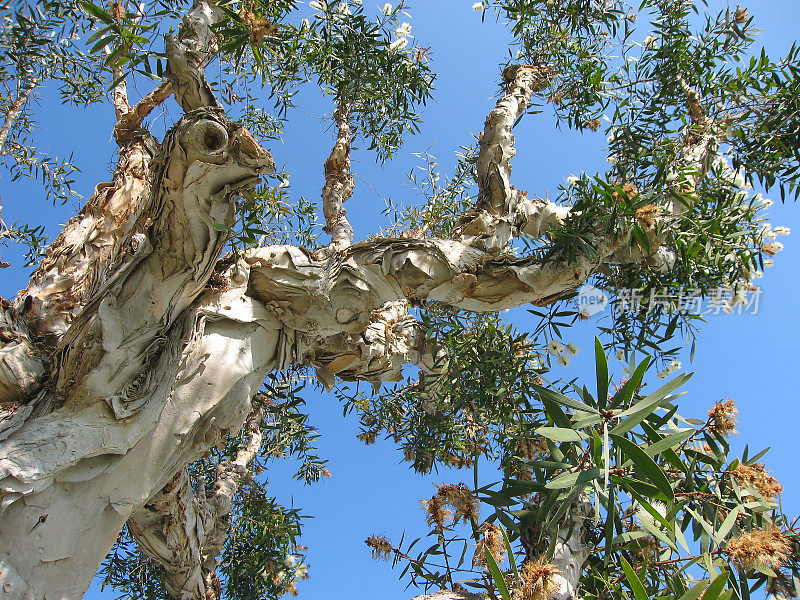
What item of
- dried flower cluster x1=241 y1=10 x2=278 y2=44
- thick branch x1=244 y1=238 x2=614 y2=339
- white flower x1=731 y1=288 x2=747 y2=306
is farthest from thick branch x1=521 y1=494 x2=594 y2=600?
dried flower cluster x1=241 y1=10 x2=278 y2=44

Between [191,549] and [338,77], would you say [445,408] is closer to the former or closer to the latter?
[191,549]

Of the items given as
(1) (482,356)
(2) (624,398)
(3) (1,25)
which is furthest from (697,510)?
(3) (1,25)

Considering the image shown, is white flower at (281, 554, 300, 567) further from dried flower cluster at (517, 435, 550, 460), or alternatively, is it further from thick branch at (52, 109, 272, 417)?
thick branch at (52, 109, 272, 417)

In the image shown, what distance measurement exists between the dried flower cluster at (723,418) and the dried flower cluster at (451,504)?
1.15m

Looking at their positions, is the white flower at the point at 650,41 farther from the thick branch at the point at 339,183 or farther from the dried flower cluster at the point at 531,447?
the dried flower cluster at the point at 531,447

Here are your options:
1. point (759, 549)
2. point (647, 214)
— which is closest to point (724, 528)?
point (759, 549)

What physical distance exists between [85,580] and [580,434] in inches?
76.8

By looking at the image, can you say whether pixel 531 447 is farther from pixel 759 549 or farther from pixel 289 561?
pixel 289 561

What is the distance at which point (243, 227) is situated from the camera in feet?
8.06

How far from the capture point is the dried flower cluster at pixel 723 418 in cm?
230

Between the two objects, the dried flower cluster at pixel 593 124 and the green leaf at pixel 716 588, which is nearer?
the green leaf at pixel 716 588

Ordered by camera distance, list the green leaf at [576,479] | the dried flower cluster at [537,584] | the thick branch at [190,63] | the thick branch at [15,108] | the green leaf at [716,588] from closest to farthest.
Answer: the green leaf at [716,588] < the dried flower cluster at [537,584] < the green leaf at [576,479] < the thick branch at [190,63] < the thick branch at [15,108]

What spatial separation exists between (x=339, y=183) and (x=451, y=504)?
10.2ft

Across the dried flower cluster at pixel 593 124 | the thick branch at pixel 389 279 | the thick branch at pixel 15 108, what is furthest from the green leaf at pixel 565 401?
the thick branch at pixel 15 108
